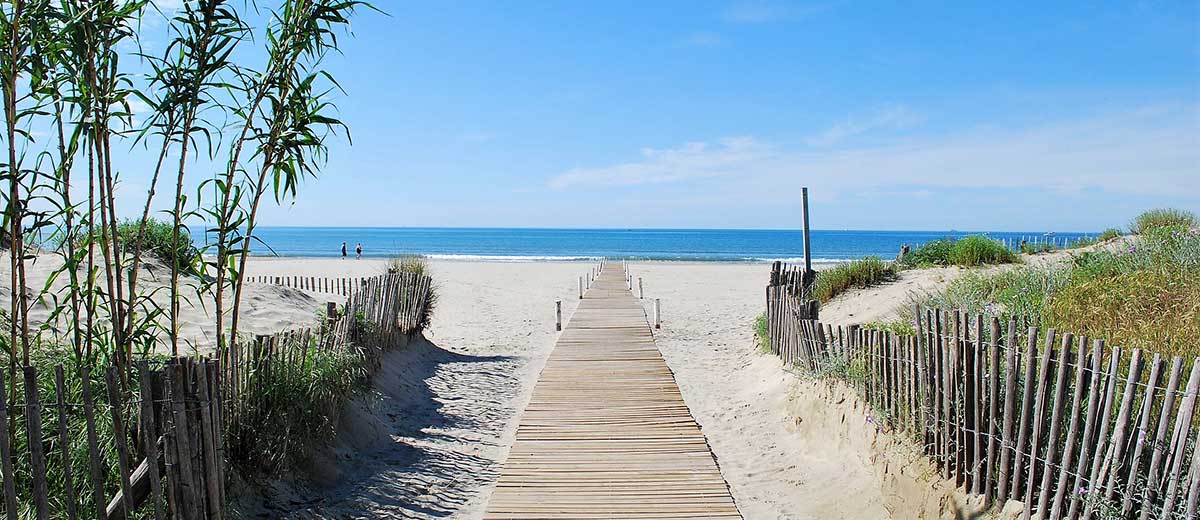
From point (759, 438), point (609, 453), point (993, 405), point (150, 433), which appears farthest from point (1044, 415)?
point (150, 433)

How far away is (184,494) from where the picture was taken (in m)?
3.43

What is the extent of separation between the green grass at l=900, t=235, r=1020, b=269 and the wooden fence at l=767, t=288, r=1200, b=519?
8.11m

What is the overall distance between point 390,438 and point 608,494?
2.42m

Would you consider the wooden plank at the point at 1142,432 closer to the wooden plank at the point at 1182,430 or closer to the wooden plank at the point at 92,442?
the wooden plank at the point at 1182,430

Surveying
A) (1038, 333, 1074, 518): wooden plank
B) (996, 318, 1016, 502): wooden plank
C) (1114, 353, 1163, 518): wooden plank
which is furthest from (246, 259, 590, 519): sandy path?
(1114, 353, 1163, 518): wooden plank

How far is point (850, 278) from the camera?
1238cm

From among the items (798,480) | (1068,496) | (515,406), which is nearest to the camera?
(1068,496)

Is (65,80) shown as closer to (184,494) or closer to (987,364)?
(184,494)

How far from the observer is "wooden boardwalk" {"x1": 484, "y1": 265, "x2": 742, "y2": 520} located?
459 centimetres

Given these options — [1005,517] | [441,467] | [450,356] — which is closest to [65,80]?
[441,467]

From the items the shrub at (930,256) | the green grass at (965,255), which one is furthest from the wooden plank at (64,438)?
the shrub at (930,256)

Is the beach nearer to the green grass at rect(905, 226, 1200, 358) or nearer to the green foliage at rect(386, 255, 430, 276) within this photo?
the green foliage at rect(386, 255, 430, 276)

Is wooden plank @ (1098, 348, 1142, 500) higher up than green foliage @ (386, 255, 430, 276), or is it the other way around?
green foliage @ (386, 255, 430, 276)

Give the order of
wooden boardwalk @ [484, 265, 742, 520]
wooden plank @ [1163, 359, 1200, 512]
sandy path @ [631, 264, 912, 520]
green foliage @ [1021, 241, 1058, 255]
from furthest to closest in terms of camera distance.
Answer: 1. green foliage @ [1021, 241, 1058, 255]
2. sandy path @ [631, 264, 912, 520]
3. wooden boardwalk @ [484, 265, 742, 520]
4. wooden plank @ [1163, 359, 1200, 512]
